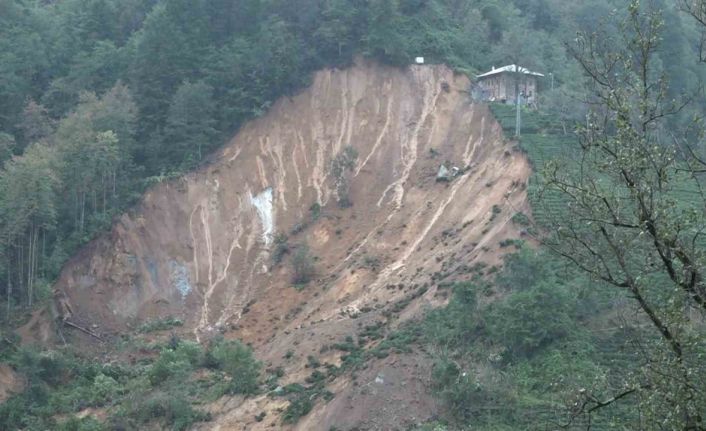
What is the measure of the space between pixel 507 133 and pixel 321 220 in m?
8.89

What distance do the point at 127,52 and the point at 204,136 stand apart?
722cm

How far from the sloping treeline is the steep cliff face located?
49.6 inches

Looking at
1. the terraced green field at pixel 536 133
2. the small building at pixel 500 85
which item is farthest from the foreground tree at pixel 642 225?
the small building at pixel 500 85

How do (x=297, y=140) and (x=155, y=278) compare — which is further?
(x=297, y=140)

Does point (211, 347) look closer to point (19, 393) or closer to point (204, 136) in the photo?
point (19, 393)

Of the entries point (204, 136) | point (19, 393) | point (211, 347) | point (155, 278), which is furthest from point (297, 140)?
point (19, 393)

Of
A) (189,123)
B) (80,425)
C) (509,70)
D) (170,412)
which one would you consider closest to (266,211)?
(189,123)

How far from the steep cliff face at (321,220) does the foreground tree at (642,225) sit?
23548 millimetres

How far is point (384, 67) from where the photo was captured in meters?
47.1

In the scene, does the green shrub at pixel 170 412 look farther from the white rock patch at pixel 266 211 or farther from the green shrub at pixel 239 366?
the white rock patch at pixel 266 211

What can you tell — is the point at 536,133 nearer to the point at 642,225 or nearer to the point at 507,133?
the point at 507,133

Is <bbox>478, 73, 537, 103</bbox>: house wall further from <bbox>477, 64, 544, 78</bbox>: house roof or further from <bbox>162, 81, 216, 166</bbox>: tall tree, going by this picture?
<bbox>162, 81, 216, 166</bbox>: tall tree

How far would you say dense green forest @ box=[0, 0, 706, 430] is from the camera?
29.0 ft

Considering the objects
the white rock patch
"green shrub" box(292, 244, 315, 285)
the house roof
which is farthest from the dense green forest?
"green shrub" box(292, 244, 315, 285)
